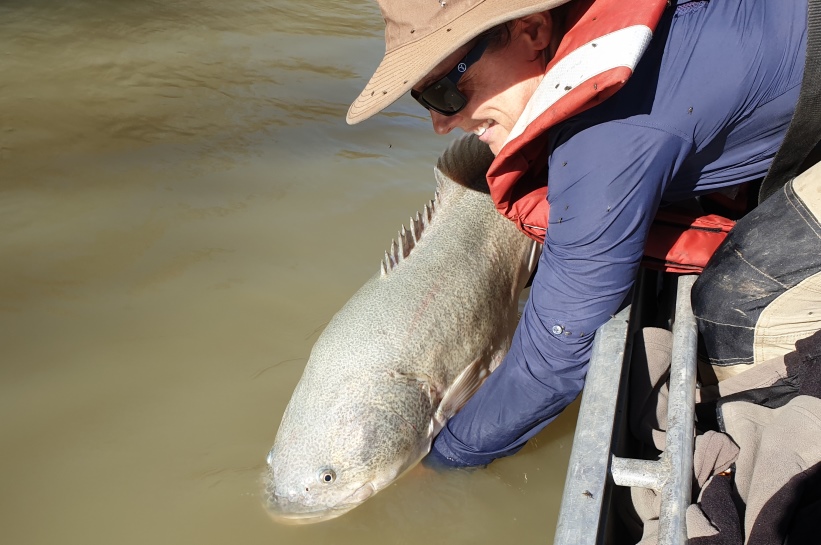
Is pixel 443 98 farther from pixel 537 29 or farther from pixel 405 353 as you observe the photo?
pixel 405 353

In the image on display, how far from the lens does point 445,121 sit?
7.43 ft

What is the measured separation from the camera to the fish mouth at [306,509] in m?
2.65

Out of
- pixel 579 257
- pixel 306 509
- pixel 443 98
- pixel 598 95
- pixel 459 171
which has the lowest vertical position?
pixel 306 509

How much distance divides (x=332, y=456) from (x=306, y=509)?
21cm

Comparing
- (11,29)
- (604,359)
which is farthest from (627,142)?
(11,29)

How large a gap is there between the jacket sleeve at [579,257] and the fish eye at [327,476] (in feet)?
2.00

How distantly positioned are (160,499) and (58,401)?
0.69m

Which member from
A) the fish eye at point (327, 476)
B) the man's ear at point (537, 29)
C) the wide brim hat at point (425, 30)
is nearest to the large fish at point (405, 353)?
the fish eye at point (327, 476)

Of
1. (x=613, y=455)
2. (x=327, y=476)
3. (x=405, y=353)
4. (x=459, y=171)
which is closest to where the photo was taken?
→ (x=613, y=455)

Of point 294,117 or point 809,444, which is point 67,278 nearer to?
point 294,117

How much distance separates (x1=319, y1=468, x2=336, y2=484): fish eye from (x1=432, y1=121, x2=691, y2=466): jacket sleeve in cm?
61

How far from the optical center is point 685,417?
1.70 meters

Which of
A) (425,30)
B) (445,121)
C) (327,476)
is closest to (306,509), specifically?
(327,476)

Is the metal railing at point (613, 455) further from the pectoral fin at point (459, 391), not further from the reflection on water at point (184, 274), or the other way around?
the reflection on water at point (184, 274)
